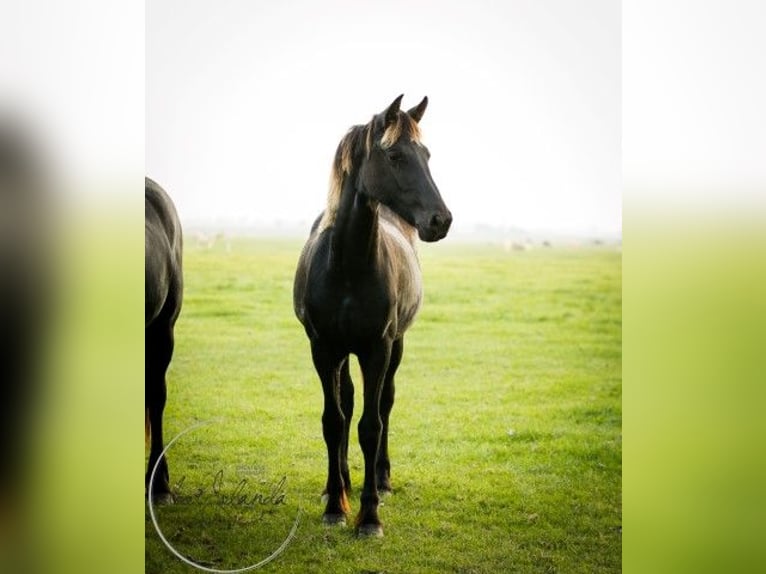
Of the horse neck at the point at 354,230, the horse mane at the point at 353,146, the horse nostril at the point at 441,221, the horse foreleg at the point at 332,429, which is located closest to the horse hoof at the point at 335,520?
the horse foreleg at the point at 332,429

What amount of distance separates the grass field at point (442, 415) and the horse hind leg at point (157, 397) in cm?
4

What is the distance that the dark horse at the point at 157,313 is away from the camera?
12.3ft

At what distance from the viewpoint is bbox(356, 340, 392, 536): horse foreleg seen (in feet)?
11.4

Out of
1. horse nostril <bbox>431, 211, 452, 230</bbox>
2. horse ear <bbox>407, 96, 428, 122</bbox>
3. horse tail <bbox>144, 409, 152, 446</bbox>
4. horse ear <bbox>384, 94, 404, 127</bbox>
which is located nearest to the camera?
horse nostril <bbox>431, 211, 452, 230</bbox>

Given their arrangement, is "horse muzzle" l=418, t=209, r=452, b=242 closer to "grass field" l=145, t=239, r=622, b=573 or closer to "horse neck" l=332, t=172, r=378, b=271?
"horse neck" l=332, t=172, r=378, b=271

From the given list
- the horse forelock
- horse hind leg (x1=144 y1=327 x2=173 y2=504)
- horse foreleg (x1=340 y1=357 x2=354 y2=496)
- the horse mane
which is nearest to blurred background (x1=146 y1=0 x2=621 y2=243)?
the horse mane

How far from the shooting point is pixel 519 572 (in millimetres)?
3635

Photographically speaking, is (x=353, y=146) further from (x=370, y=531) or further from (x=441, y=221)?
(x=370, y=531)

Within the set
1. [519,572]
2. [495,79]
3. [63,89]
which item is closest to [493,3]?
[495,79]

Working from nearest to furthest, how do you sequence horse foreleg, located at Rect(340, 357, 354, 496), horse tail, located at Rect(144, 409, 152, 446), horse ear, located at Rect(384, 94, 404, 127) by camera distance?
horse ear, located at Rect(384, 94, 404, 127), horse foreleg, located at Rect(340, 357, 354, 496), horse tail, located at Rect(144, 409, 152, 446)

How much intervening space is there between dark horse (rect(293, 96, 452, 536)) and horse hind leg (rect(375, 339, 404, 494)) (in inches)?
1.8

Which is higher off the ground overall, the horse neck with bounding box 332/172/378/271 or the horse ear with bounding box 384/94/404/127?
the horse ear with bounding box 384/94/404/127

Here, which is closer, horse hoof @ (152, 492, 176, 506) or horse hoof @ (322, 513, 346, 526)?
horse hoof @ (322, 513, 346, 526)

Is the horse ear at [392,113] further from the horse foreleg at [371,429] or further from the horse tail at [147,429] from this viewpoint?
the horse tail at [147,429]
